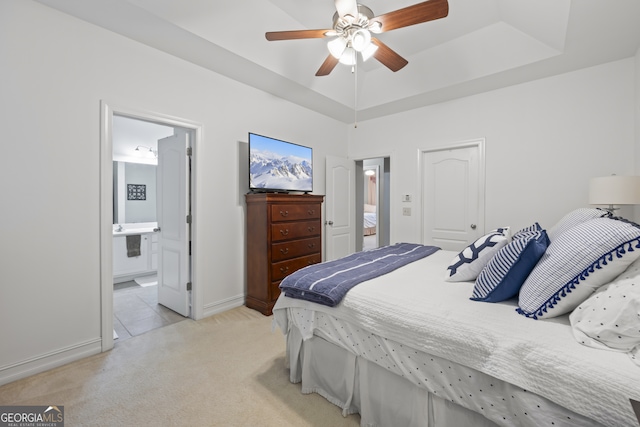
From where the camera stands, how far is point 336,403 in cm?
159

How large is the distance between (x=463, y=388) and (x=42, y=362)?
106 inches

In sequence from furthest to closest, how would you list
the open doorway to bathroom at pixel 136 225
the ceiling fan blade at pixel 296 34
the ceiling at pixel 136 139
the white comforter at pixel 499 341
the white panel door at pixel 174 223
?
the ceiling at pixel 136 139 → the open doorway to bathroom at pixel 136 225 → the white panel door at pixel 174 223 → the ceiling fan blade at pixel 296 34 → the white comforter at pixel 499 341

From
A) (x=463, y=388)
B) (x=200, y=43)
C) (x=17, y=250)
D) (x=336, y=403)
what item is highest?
(x=200, y=43)

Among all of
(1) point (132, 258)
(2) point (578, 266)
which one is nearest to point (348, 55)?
(2) point (578, 266)

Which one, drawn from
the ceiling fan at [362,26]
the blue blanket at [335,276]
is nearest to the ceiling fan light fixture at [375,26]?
the ceiling fan at [362,26]

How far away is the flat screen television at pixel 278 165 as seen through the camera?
306cm

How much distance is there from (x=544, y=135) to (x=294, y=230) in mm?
2953

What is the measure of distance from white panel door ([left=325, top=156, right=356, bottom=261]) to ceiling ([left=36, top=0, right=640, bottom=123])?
1077 mm

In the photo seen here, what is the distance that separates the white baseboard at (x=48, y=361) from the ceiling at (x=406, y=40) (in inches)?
97.9

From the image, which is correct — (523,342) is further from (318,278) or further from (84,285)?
(84,285)

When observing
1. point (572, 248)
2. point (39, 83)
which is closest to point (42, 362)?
point (39, 83)

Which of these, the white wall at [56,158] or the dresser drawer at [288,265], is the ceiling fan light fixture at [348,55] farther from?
the dresser drawer at [288,265]

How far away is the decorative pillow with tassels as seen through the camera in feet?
3.20

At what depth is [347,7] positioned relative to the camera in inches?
72.2
